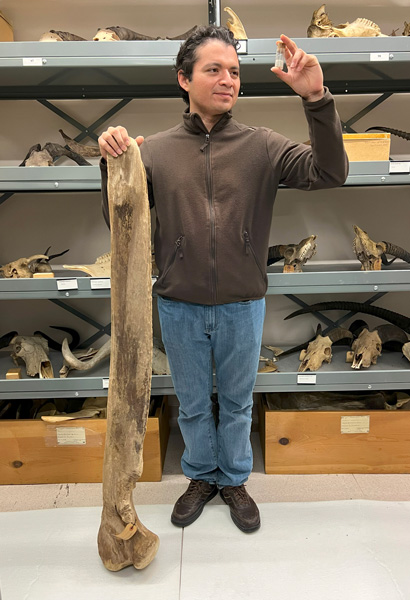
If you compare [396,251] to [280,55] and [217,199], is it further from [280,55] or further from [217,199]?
[280,55]

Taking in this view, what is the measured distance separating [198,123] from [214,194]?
0.79ft

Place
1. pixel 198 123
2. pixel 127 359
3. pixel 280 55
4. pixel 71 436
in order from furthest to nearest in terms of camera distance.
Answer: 1. pixel 71 436
2. pixel 198 123
3. pixel 127 359
4. pixel 280 55

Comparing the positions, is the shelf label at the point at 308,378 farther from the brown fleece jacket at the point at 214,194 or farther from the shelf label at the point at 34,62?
the shelf label at the point at 34,62

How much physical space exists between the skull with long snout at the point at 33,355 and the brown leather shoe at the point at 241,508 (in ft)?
3.26

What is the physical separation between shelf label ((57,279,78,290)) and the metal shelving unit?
0.06 ft

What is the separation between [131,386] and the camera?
136 centimetres

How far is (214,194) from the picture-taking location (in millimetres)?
1465

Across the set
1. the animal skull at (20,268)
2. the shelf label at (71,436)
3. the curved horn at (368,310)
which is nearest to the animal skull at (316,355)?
the curved horn at (368,310)

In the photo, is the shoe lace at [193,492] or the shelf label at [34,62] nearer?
the shelf label at [34,62]

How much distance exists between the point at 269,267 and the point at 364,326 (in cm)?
64

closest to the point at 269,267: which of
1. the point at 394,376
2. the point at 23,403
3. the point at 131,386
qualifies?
the point at 394,376

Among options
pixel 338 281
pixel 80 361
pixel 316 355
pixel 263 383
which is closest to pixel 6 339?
pixel 80 361

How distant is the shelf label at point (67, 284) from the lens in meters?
1.89

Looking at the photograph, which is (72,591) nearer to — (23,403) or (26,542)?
(26,542)
